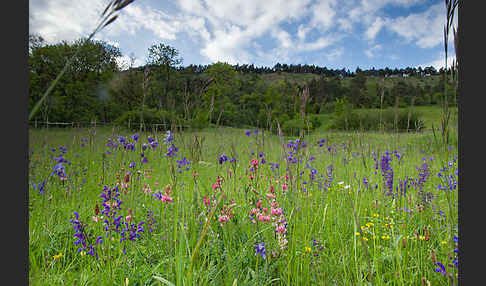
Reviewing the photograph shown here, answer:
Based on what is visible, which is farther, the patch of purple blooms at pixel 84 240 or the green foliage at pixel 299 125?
the patch of purple blooms at pixel 84 240

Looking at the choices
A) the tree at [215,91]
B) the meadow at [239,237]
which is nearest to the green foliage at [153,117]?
the meadow at [239,237]

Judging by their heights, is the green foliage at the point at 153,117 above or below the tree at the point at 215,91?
below

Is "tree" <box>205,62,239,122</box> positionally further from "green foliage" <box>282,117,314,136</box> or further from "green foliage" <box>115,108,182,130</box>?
"green foliage" <box>282,117,314,136</box>

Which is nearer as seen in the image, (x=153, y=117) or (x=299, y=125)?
(x=299, y=125)

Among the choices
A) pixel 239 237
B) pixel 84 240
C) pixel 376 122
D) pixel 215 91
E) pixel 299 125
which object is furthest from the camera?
pixel 376 122

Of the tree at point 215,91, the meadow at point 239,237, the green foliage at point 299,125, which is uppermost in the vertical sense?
the tree at point 215,91

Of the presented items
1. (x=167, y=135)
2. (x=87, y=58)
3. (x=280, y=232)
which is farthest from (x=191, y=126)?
(x=87, y=58)

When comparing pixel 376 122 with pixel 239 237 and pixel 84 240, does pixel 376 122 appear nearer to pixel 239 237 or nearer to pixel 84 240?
pixel 239 237

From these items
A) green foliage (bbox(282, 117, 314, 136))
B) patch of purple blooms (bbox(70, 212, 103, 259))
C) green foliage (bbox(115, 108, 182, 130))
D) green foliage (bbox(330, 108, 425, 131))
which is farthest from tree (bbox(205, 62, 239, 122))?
green foliage (bbox(330, 108, 425, 131))

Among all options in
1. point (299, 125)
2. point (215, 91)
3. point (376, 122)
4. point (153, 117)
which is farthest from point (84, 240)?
point (376, 122)

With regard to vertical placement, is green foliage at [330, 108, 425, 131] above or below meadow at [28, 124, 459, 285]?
above

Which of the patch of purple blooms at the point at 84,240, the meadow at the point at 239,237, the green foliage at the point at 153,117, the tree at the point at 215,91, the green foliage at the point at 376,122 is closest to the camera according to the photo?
the meadow at the point at 239,237

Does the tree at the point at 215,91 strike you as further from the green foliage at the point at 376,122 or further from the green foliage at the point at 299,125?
the green foliage at the point at 376,122
